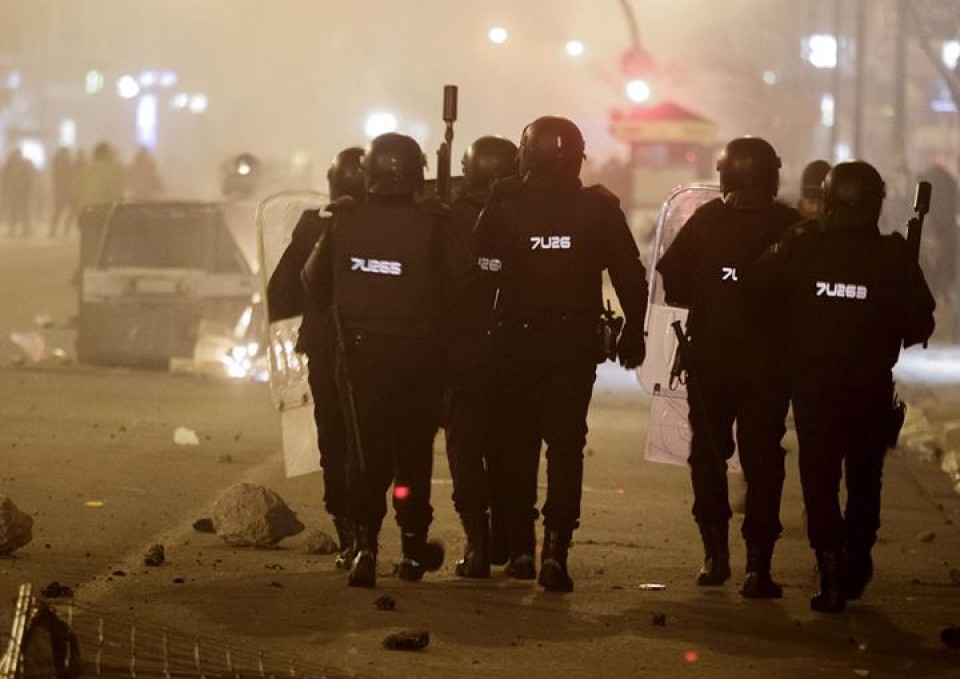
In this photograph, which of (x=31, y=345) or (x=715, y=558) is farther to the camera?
(x=31, y=345)

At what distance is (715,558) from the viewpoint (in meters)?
8.02

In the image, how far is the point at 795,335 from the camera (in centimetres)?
770

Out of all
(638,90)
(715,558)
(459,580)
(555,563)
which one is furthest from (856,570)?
(638,90)

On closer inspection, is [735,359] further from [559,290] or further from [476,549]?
[476,549]

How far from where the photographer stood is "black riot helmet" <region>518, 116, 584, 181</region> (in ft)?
25.7

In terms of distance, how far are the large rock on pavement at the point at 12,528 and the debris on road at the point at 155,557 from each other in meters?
0.50

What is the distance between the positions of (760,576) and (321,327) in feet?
6.61

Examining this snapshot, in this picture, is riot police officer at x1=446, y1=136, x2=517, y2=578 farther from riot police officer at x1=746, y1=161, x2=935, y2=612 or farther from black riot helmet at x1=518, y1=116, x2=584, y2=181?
riot police officer at x1=746, y1=161, x2=935, y2=612

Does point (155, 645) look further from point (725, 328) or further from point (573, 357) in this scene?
point (725, 328)

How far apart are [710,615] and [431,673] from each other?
1.54 metres

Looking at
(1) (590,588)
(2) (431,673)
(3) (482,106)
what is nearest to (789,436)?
(1) (590,588)

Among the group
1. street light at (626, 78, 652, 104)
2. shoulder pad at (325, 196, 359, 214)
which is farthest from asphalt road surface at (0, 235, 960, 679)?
street light at (626, 78, 652, 104)

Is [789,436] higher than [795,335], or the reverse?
[795,335]

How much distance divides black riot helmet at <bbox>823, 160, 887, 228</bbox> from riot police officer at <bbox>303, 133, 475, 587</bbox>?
141 centimetres
